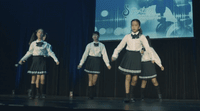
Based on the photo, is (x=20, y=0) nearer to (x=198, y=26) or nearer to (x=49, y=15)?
(x=49, y=15)

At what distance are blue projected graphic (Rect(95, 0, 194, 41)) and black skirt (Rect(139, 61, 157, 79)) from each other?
103 centimetres

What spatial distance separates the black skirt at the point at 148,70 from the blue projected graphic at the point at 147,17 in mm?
1028

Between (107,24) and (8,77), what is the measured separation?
3.52 m

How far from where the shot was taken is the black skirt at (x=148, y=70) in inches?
165

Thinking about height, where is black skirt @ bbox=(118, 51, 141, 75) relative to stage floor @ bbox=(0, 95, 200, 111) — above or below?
above

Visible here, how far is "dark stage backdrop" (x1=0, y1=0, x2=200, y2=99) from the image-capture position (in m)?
5.11

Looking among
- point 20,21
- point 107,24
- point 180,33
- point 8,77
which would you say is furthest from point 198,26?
point 8,77

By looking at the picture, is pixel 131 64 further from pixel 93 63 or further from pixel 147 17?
pixel 147 17

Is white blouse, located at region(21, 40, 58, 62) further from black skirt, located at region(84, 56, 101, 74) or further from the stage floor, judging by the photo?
the stage floor

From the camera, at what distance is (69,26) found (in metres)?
6.24

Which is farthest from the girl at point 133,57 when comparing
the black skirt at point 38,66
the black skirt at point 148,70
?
the black skirt at point 38,66

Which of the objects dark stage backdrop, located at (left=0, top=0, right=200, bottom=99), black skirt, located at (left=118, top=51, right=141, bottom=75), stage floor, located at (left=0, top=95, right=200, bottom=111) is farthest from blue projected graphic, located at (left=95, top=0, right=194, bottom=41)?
stage floor, located at (left=0, top=95, right=200, bottom=111)

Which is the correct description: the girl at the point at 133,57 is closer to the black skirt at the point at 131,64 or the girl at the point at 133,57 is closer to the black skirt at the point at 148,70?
the black skirt at the point at 131,64

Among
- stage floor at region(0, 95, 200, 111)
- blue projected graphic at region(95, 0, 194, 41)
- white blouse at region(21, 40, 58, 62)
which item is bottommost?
Answer: stage floor at region(0, 95, 200, 111)
